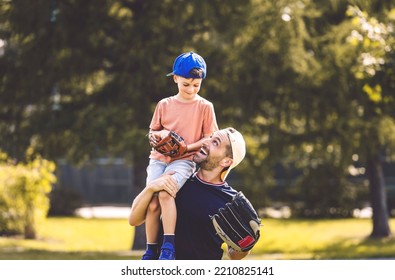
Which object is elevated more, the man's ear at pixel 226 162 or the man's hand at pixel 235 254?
the man's ear at pixel 226 162

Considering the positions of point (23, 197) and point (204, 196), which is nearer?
point (204, 196)

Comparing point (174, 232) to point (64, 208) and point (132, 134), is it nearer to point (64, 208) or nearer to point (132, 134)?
point (132, 134)

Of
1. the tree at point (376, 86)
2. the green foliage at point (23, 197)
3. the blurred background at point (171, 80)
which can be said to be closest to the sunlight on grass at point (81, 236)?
the green foliage at point (23, 197)

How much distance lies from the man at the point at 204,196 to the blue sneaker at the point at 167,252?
0.11m

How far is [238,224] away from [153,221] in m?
0.52

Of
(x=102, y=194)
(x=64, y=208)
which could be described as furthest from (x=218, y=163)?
(x=102, y=194)

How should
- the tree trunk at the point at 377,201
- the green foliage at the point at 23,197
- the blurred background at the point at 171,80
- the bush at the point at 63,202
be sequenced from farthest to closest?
Result: the bush at the point at 63,202 < the green foliage at the point at 23,197 < the tree trunk at the point at 377,201 < the blurred background at the point at 171,80

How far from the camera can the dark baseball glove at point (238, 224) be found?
4.18 m

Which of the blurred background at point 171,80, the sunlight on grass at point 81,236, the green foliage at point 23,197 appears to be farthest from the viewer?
the green foliage at point 23,197

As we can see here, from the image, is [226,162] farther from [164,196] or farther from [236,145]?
[164,196]

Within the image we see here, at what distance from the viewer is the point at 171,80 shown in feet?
45.0

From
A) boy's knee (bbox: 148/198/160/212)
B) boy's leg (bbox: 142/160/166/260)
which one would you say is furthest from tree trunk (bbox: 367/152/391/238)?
boy's knee (bbox: 148/198/160/212)

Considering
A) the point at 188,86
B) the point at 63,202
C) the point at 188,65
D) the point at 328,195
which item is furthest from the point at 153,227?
the point at 63,202

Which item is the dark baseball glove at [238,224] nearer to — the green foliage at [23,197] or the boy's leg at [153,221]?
the boy's leg at [153,221]
